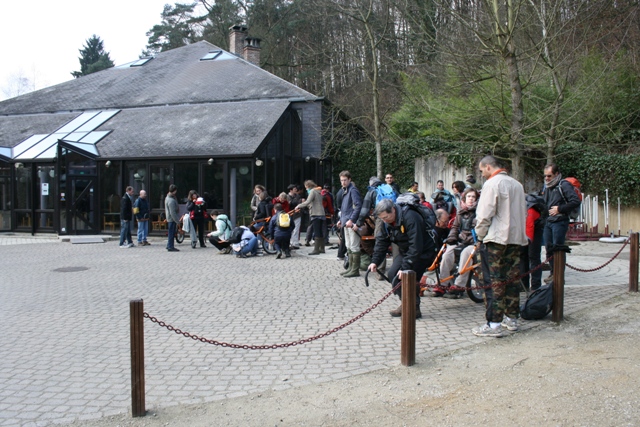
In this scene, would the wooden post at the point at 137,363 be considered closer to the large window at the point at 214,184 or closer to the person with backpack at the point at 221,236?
the person with backpack at the point at 221,236

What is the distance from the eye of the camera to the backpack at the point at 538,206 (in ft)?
26.9

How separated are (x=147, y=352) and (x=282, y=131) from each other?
15.6m

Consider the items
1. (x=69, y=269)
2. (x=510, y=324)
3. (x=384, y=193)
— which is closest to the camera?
(x=510, y=324)

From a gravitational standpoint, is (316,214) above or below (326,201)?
below

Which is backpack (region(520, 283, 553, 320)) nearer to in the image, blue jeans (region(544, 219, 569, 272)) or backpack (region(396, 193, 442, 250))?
backpack (region(396, 193, 442, 250))

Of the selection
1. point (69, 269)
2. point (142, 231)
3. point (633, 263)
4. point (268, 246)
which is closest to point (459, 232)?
point (633, 263)

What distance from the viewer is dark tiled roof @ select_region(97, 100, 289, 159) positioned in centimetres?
1919

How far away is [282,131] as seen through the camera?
20.9 meters

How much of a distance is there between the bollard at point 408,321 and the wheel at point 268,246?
9.26 metres

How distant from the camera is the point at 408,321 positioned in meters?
5.25

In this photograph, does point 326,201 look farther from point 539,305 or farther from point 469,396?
point 469,396

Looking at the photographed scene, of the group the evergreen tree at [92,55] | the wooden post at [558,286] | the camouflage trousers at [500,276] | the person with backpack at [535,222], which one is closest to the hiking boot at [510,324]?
the camouflage trousers at [500,276]

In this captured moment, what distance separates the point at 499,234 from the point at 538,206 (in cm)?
251

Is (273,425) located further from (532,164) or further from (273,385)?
(532,164)
